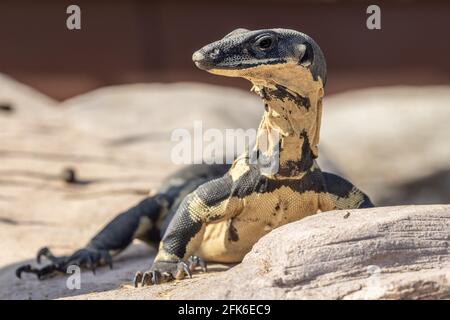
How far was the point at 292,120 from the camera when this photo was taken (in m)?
5.85

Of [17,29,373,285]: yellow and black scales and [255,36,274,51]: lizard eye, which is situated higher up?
[255,36,274,51]: lizard eye

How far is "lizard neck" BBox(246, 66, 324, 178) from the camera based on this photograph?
5645mm

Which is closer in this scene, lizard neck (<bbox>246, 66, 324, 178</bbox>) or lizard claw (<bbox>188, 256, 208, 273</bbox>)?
lizard neck (<bbox>246, 66, 324, 178</bbox>)

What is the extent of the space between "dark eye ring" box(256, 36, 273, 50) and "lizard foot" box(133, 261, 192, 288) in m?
1.43

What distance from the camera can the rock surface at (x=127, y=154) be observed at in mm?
7793

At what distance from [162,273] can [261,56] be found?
1.43 m

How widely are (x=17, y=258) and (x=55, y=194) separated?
8.28ft

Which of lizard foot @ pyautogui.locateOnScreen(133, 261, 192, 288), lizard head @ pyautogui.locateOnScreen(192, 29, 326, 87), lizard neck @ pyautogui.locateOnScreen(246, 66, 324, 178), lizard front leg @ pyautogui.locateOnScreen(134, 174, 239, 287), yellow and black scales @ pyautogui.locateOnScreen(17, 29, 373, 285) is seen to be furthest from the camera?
lizard front leg @ pyautogui.locateOnScreen(134, 174, 239, 287)

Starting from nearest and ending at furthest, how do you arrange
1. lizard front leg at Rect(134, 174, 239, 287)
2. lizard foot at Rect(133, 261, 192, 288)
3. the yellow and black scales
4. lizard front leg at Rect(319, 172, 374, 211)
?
the yellow and black scales → lizard foot at Rect(133, 261, 192, 288) → lizard front leg at Rect(134, 174, 239, 287) → lizard front leg at Rect(319, 172, 374, 211)

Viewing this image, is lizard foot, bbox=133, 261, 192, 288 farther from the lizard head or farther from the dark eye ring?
the dark eye ring

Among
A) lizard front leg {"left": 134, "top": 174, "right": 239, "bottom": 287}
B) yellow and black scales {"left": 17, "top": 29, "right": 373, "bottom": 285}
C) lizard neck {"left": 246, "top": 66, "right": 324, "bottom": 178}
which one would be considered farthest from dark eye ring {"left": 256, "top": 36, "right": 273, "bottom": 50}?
lizard front leg {"left": 134, "top": 174, "right": 239, "bottom": 287}

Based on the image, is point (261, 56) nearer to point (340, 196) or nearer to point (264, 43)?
point (264, 43)
